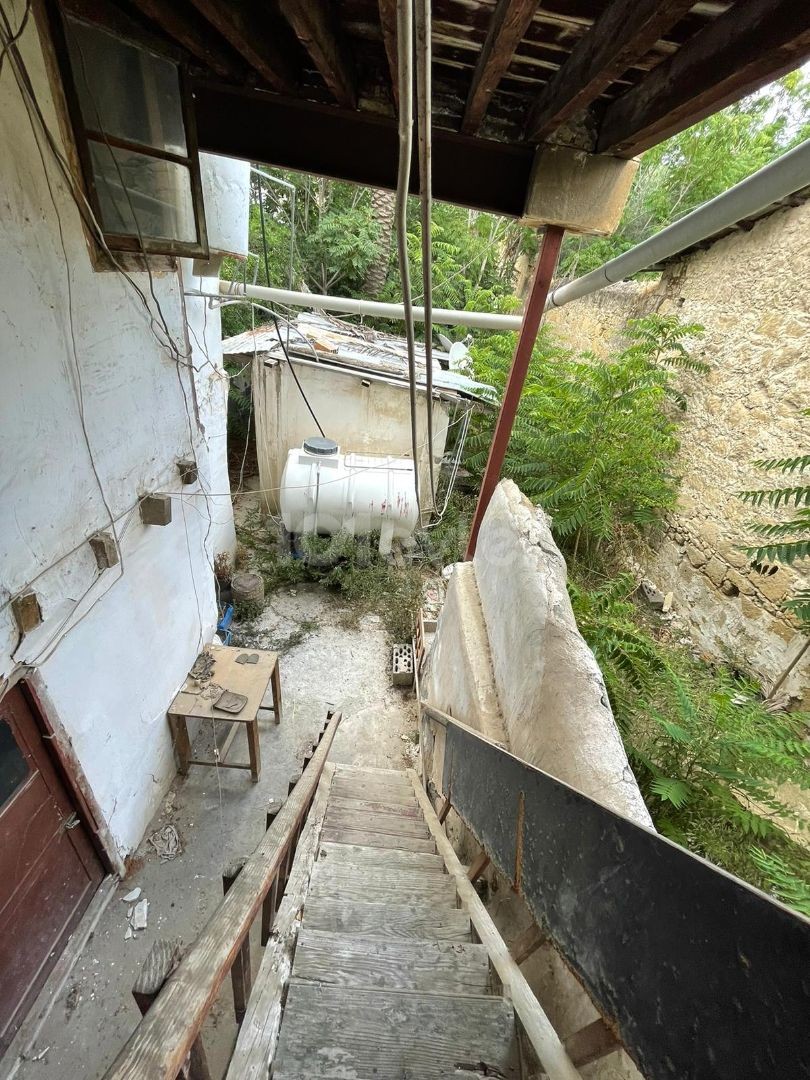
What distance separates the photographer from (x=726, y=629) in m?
5.42

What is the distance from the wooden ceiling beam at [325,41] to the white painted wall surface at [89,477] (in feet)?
4.30

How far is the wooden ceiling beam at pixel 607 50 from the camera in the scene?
1.52 meters

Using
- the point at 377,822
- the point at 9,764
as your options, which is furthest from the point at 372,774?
the point at 9,764

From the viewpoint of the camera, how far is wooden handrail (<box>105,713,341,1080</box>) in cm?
86

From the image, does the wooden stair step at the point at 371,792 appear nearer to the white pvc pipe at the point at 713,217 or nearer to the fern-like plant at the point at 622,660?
the fern-like plant at the point at 622,660

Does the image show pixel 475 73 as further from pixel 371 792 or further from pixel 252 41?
pixel 371 792

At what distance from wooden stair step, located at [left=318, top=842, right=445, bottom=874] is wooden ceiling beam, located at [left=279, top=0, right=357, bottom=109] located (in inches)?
146

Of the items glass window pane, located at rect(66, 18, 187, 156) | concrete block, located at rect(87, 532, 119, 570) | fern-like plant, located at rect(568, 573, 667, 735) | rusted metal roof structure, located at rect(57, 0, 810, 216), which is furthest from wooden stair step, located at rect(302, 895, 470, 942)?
glass window pane, located at rect(66, 18, 187, 156)

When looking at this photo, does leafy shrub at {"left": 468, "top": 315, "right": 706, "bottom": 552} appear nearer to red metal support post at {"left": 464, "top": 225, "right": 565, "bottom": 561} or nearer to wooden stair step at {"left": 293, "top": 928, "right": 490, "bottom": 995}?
red metal support post at {"left": 464, "top": 225, "right": 565, "bottom": 561}

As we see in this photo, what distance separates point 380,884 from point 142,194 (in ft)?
13.6

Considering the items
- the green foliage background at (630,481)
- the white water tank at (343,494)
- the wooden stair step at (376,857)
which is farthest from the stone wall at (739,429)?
the wooden stair step at (376,857)

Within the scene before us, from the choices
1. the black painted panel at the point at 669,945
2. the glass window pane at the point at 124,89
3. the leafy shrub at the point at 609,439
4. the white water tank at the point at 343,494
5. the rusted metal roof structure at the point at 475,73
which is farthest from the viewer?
the white water tank at the point at 343,494

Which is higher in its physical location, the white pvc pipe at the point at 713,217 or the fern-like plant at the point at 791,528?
the white pvc pipe at the point at 713,217

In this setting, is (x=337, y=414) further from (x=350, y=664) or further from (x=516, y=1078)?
(x=516, y=1078)
